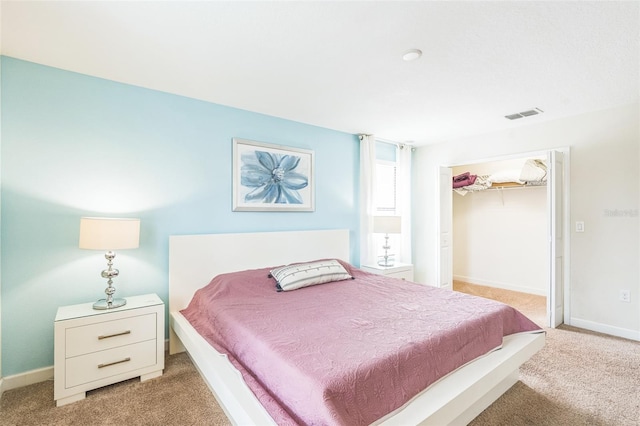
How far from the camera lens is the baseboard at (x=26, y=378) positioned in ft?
6.90

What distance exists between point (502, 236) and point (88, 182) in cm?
567

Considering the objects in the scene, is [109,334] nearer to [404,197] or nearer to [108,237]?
[108,237]

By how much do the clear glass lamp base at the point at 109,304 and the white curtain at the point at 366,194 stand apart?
2781 mm

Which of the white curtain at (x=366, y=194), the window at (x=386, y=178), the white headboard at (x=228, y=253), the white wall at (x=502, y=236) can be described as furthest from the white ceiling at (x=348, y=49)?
the white wall at (x=502, y=236)

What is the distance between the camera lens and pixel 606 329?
10.3ft

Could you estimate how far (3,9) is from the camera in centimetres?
167

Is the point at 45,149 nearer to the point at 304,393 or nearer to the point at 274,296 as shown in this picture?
the point at 274,296

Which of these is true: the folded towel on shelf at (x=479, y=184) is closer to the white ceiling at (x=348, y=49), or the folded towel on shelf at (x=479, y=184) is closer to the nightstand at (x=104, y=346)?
the white ceiling at (x=348, y=49)

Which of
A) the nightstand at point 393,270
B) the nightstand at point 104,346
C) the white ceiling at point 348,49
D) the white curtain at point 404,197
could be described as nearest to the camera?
the white ceiling at point 348,49

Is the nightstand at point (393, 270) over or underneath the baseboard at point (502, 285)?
over

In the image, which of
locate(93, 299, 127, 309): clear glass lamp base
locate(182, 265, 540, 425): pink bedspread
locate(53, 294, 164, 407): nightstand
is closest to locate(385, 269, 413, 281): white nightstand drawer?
locate(182, 265, 540, 425): pink bedspread

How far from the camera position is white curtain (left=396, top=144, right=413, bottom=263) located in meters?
4.65

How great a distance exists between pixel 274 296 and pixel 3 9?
2.45 meters

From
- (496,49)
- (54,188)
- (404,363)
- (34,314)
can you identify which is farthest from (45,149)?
(496,49)
